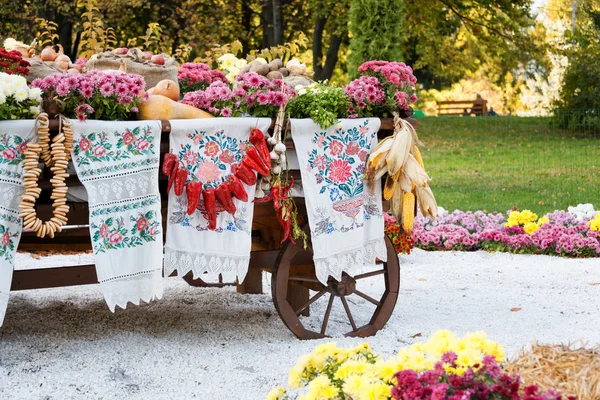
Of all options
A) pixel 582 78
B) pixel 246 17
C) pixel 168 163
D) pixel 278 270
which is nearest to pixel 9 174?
pixel 168 163

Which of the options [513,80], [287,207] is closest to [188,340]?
[287,207]

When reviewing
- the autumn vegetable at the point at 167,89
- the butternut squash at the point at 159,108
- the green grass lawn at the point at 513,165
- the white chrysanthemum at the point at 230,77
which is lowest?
the green grass lawn at the point at 513,165

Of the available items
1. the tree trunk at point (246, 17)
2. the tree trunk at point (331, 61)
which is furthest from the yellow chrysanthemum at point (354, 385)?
the tree trunk at point (246, 17)

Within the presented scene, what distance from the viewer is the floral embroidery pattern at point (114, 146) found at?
3830mm

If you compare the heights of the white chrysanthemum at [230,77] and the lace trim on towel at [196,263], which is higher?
the white chrysanthemum at [230,77]

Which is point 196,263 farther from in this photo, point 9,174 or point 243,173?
point 9,174

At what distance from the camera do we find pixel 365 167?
4.50m

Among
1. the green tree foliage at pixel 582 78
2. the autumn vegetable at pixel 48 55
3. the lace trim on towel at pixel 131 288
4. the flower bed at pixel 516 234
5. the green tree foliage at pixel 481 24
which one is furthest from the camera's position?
the green tree foliage at pixel 481 24

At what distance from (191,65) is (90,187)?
5.21 ft

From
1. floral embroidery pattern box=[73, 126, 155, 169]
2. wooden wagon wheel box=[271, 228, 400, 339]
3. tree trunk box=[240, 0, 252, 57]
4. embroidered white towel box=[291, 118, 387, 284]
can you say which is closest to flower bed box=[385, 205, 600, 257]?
wooden wagon wheel box=[271, 228, 400, 339]

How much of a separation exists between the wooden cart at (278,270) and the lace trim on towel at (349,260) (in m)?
0.12

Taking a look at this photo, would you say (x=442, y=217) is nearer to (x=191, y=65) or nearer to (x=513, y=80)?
(x=191, y=65)

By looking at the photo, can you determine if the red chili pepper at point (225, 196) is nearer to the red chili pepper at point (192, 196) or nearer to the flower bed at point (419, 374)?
the red chili pepper at point (192, 196)

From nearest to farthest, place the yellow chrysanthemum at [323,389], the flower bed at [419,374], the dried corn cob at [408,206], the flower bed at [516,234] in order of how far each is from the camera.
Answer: the flower bed at [419,374], the yellow chrysanthemum at [323,389], the dried corn cob at [408,206], the flower bed at [516,234]
